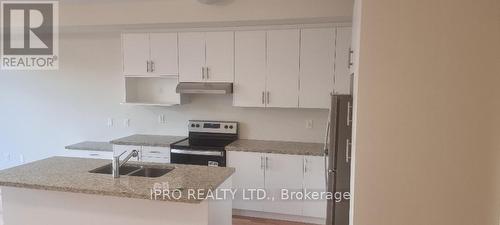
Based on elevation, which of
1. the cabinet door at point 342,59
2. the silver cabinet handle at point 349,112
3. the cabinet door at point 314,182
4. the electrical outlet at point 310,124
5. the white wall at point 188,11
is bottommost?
the cabinet door at point 314,182

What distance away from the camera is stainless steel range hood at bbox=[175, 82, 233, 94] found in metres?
4.06

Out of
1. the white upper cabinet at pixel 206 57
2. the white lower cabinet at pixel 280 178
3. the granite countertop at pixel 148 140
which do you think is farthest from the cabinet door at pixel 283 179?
the granite countertop at pixel 148 140

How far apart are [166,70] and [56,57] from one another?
202cm

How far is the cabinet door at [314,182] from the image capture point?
12.4 feet

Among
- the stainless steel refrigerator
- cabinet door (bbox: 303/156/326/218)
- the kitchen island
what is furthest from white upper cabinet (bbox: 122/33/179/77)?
the stainless steel refrigerator

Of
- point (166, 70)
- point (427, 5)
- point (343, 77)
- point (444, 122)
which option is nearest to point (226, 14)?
point (166, 70)

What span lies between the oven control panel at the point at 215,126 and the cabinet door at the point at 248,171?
1.88ft

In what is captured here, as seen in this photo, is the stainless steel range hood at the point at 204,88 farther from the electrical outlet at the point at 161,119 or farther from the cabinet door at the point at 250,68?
the electrical outlet at the point at 161,119

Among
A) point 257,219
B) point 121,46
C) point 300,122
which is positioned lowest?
point 257,219

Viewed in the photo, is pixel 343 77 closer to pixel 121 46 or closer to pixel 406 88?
pixel 406 88

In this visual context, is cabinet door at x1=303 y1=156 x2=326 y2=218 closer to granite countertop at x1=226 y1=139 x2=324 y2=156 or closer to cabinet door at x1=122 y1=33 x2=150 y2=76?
granite countertop at x1=226 y1=139 x2=324 y2=156

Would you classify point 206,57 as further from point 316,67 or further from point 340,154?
point 340,154

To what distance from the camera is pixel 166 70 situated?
4.31 meters

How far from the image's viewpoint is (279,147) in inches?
157
